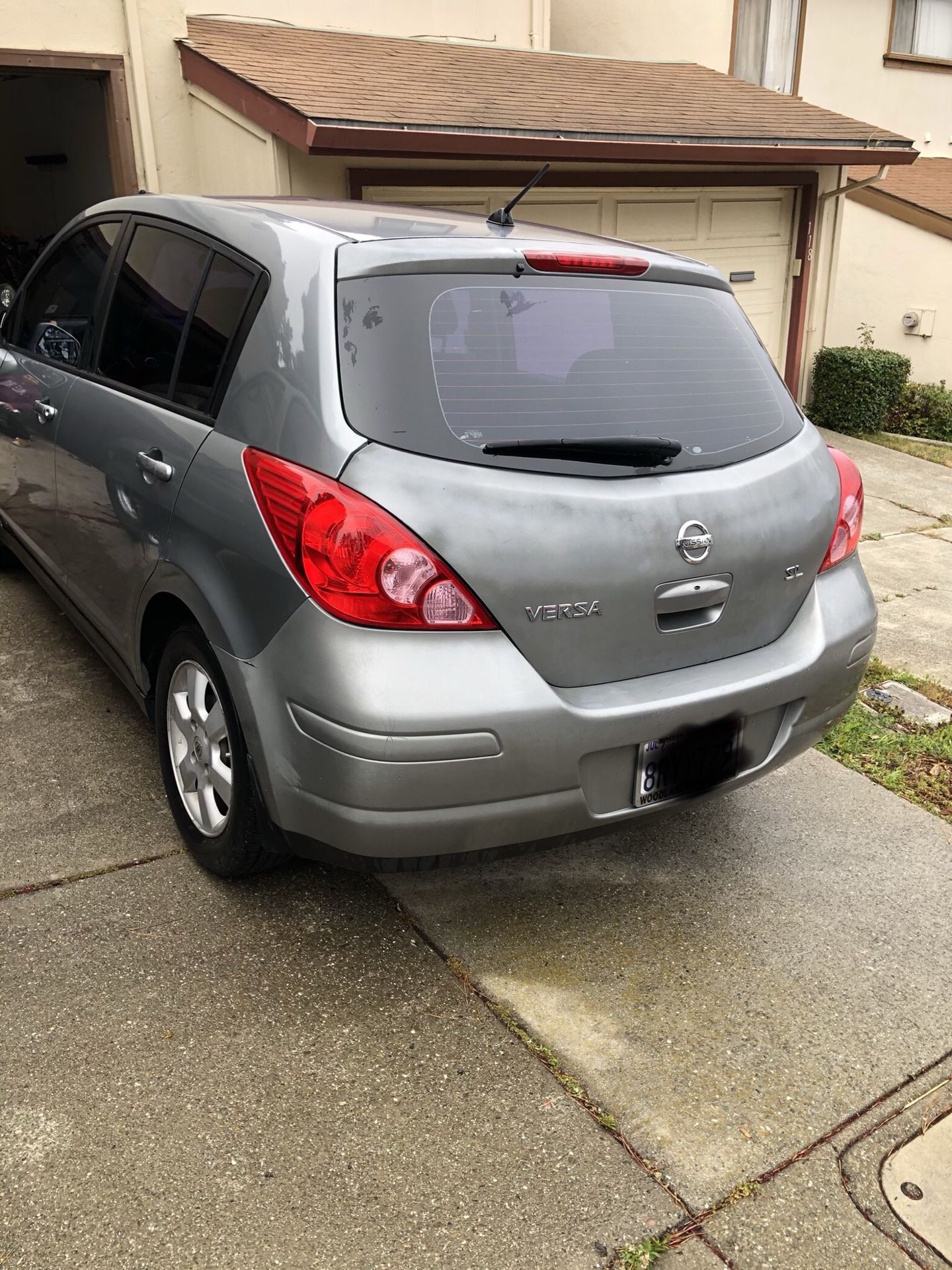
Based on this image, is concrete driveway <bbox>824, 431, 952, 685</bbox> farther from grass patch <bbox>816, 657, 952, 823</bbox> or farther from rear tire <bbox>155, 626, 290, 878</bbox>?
rear tire <bbox>155, 626, 290, 878</bbox>

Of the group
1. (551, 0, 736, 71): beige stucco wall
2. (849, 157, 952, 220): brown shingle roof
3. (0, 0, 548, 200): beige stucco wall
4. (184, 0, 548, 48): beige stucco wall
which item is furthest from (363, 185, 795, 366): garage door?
(551, 0, 736, 71): beige stucco wall

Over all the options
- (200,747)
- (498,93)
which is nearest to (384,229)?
(200,747)

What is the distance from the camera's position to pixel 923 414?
453 inches

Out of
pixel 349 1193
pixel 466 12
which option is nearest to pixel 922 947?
pixel 349 1193

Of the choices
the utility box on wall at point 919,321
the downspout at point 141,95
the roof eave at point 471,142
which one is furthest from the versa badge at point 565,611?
the utility box on wall at point 919,321

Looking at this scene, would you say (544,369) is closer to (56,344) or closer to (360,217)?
(360,217)

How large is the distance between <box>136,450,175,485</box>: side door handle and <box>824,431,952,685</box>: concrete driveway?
344 cm

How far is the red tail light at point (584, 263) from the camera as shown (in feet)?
8.98

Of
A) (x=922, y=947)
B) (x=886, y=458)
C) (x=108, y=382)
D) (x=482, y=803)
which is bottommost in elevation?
(x=886, y=458)

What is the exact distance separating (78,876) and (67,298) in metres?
2.13

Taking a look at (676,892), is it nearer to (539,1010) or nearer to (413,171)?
(539,1010)

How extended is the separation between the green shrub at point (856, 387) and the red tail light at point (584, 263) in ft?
28.1

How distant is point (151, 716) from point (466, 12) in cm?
794

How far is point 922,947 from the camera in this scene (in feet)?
9.87
